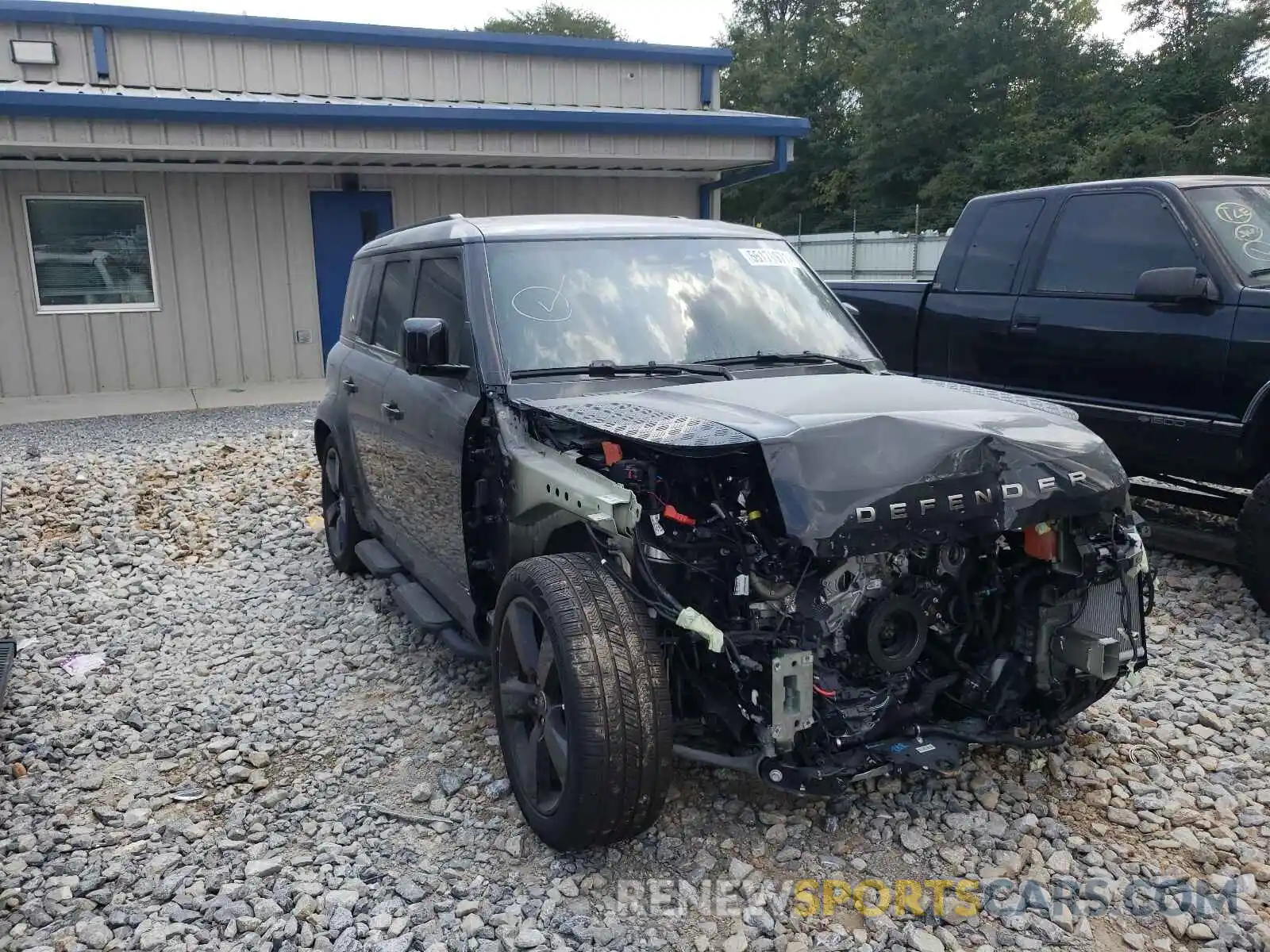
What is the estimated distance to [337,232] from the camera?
1326 cm

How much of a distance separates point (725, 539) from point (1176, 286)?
3605mm

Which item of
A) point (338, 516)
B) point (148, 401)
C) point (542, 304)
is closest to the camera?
point (542, 304)

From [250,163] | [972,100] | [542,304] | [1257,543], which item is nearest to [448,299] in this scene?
[542,304]

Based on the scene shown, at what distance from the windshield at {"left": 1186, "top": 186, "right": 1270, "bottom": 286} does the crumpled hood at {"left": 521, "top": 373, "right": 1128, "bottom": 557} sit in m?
2.82

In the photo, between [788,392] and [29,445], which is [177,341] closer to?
[29,445]

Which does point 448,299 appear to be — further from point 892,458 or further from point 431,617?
point 892,458

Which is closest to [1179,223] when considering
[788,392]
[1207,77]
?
[788,392]

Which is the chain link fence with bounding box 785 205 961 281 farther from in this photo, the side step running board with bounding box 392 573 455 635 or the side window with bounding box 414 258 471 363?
the side step running board with bounding box 392 573 455 635

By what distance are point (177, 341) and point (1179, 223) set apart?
11.2m

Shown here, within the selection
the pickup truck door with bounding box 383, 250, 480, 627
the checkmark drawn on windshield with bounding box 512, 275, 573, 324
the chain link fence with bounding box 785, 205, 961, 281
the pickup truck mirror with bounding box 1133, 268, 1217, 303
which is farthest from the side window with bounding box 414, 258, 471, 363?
the chain link fence with bounding box 785, 205, 961, 281

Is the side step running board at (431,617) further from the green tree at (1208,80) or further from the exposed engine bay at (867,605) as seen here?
the green tree at (1208,80)

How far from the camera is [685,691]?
11.1ft

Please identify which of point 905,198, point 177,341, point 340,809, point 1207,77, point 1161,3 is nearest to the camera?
point 340,809

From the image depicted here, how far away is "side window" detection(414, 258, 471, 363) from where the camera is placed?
4.12 meters
